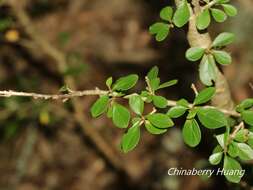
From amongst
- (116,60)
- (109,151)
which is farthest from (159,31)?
(116,60)

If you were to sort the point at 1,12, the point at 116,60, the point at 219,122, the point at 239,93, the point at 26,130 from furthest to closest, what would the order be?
1. the point at 116,60
2. the point at 26,130
3. the point at 239,93
4. the point at 1,12
5. the point at 219,122

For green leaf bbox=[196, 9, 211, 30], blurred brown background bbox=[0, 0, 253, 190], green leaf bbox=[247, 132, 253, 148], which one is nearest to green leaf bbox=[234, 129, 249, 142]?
green leaf bbox=[247, 132, 253, 148]

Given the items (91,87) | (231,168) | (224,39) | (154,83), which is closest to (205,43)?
(224,39)

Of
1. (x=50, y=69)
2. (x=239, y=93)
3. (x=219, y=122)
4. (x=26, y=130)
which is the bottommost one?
(x=219, y=122)

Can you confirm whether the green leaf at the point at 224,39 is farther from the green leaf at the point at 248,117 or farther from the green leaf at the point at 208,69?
the green leaf at the point at 248,117

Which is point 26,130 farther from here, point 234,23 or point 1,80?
point 234,23

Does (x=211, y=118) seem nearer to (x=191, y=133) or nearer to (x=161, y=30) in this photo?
(x=191, y=133)
